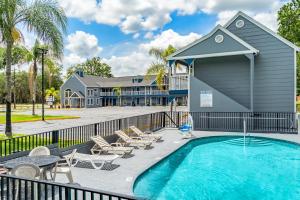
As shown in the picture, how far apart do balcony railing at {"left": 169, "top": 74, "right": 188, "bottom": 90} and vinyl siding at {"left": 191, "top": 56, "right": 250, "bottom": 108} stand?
1.05 metres

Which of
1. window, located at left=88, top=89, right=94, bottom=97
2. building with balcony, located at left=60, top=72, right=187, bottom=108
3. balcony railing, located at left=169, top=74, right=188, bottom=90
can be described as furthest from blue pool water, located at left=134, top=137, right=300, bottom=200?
window, located at left=88, top=89, right=94, bottom=97

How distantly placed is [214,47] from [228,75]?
2348mm

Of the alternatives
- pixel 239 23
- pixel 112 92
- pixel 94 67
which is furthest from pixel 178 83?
pixel 94 67

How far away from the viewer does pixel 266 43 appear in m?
17.4

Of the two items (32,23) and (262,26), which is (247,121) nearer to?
(262,26)

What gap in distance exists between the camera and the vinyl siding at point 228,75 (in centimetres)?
1797

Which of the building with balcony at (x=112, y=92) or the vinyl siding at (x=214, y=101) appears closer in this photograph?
the vinyl siding at (x=214, y=101)

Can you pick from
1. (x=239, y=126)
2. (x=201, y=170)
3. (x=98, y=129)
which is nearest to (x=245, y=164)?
(x=201, y=170)

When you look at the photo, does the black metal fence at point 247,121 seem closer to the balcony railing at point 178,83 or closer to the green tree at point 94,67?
the balcony railing at point 178,83

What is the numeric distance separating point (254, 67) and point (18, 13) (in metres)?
14.5

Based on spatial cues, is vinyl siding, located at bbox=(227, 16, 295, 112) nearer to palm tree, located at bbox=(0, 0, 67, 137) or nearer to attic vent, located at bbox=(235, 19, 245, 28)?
attic vent, located at bbox=(235, 19, 245, 28)

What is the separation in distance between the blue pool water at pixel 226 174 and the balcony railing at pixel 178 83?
6819mm

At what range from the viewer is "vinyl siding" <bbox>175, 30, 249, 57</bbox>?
17.0m

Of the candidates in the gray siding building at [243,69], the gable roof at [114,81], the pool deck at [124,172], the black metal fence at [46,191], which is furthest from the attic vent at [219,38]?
the gable roof at [114,81]
